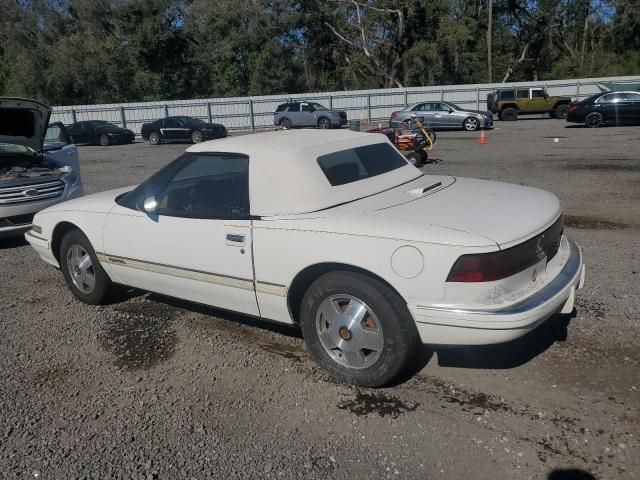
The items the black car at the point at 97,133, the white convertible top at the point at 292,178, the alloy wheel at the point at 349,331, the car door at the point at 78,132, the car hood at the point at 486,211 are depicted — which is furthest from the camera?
the car door at the point at 78,132

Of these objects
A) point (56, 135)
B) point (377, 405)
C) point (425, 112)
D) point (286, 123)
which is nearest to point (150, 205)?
point (377, 405)

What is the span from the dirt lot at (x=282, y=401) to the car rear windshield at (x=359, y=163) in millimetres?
1261

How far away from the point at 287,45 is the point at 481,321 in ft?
163

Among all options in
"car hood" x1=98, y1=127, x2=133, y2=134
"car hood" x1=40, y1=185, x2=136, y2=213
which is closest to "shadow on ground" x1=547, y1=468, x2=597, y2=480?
"car hood" x1=40, y1=185, x2=136, y2=213

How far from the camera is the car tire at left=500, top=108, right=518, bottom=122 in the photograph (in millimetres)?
29859

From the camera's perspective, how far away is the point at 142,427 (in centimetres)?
325

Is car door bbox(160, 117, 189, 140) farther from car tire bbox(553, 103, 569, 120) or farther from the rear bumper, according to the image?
the rear bumper

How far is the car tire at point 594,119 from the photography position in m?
22.3

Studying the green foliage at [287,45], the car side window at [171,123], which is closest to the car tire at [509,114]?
the car side window at [171,123]

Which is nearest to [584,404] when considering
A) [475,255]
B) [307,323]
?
[475,255]

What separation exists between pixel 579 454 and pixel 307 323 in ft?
5.41

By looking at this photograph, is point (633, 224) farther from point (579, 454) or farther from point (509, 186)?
point (579, 454)

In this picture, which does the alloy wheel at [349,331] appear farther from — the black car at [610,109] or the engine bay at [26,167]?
the black car at [610,109]

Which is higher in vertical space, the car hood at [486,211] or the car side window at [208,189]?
the car side window at [208,189]
